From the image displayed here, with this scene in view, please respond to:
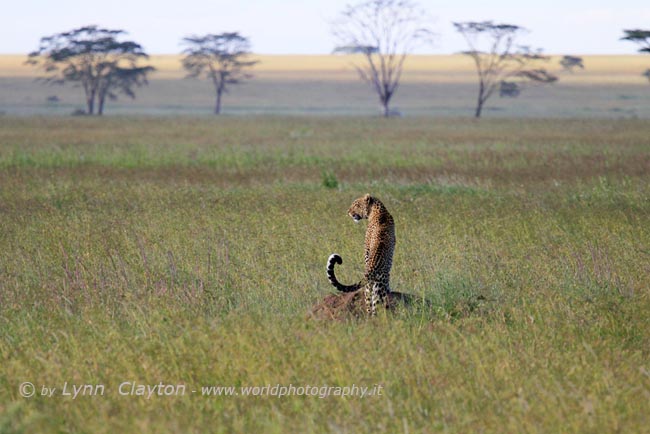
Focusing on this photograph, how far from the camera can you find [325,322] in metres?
6.89

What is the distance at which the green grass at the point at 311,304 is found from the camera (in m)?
5.20

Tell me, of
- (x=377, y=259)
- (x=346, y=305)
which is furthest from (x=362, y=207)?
(x=346, y=305)

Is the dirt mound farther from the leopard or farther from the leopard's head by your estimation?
the leopard's head

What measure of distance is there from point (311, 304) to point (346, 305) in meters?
0.61

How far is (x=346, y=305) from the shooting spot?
23.4ft

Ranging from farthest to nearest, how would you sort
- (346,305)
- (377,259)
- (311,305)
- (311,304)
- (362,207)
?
(311,304) < (311,305) < (362,207) < (346,305) < (377,259)

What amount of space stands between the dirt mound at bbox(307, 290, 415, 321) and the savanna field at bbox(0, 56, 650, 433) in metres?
0.12

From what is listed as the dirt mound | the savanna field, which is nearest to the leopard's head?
the dirt mound

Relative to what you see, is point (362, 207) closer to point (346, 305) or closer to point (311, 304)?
point (346, 305)

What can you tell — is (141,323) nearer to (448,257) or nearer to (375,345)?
(375,345)

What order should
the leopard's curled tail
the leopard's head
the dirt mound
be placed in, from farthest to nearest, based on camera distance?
the leopard's head
the dirt mound
the leopard's curled tail

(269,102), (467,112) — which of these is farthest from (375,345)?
(269,102)

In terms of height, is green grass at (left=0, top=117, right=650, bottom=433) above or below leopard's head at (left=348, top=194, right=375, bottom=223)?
below

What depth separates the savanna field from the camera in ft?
17.1
